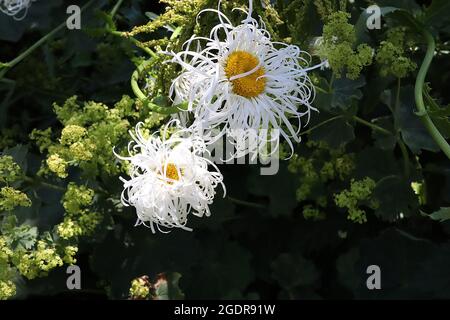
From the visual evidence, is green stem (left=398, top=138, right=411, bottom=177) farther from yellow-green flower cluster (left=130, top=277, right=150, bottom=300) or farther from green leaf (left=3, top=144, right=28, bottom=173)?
green leaf (left=3, top=144, right=28, bottom=173)

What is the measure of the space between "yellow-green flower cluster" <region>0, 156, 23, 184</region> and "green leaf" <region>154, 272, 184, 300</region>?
35cm

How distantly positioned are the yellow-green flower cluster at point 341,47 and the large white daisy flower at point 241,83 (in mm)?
42

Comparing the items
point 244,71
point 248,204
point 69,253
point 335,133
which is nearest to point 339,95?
point 335,133

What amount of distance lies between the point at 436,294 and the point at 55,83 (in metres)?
0.83

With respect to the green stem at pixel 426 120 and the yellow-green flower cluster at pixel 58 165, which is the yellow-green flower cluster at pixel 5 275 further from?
the green stem at pixel 426 120

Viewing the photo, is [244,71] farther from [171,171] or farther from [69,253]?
[69,253]

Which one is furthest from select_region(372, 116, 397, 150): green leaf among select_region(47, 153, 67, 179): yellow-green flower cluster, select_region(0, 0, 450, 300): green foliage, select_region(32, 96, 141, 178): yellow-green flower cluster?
select_region(47, 153, 67, 179): yellow-green flower cluster

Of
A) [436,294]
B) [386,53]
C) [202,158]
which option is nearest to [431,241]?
[436,294]

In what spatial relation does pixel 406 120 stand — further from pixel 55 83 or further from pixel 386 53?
pixel 55 83

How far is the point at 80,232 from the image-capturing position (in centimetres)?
110

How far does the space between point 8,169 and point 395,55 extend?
0.57m

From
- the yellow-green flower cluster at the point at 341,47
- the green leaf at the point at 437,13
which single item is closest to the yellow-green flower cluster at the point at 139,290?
the yellow-green flower cluster at the point at 341,47

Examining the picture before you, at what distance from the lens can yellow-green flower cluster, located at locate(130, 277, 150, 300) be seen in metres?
1.24

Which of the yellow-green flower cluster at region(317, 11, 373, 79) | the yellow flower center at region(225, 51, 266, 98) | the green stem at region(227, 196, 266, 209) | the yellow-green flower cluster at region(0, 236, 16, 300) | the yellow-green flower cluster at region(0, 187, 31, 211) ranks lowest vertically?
the yellow-green flower cluster at region(0, 236, 16, 300)
